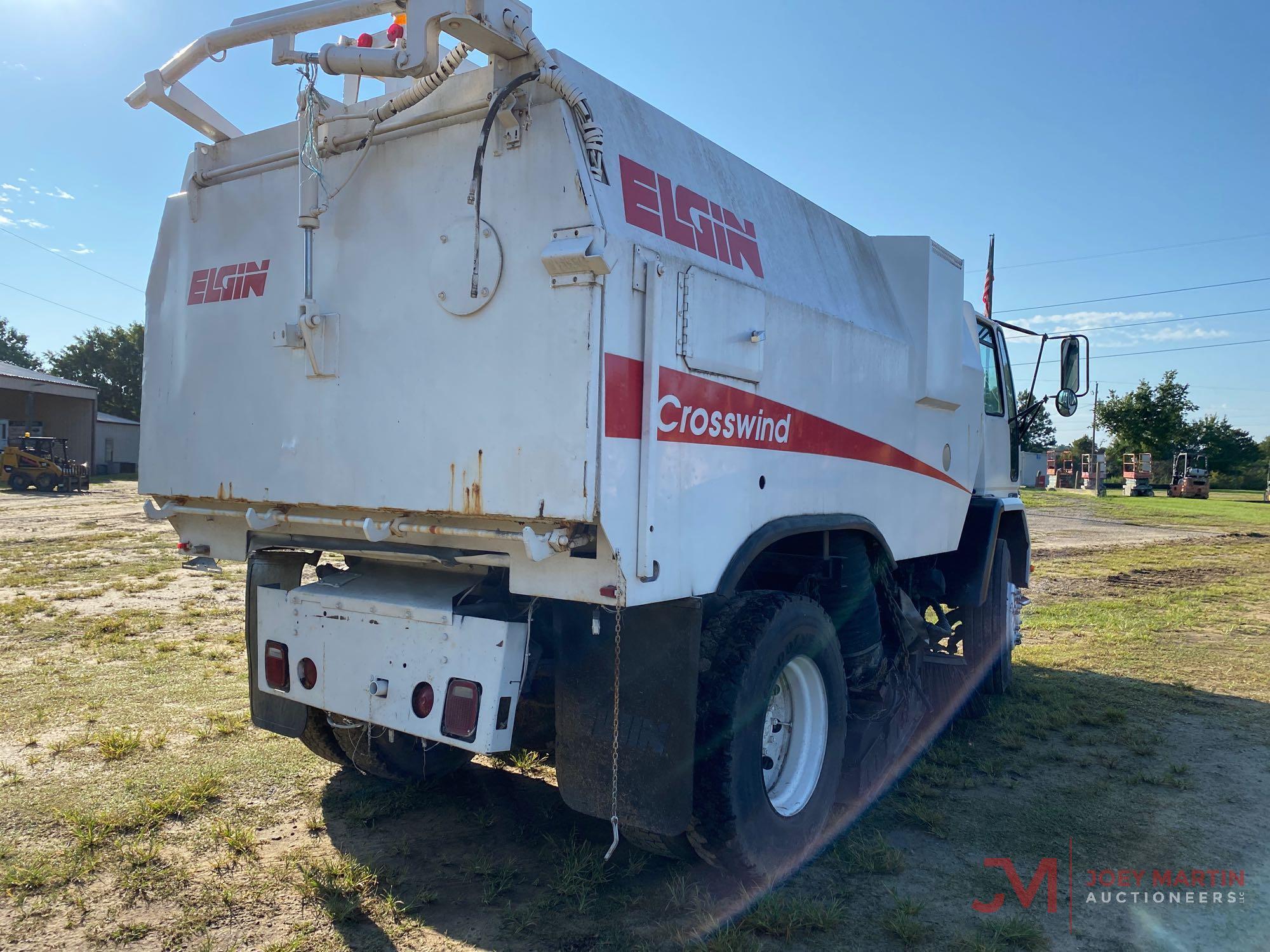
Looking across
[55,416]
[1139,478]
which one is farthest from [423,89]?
[1139,478]

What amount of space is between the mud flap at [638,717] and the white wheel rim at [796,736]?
2.27 ft

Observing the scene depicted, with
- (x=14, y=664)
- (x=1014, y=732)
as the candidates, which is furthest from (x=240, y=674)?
(x=1014, y=732)

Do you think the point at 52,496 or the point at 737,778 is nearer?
the point at 737,778

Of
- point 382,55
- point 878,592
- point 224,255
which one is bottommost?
point 878,592

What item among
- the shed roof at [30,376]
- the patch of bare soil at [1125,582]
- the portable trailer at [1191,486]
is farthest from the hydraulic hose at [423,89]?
the portable trailer at [1191,486]

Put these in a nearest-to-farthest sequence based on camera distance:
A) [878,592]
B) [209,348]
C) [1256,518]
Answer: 1. [209,348]
2. [878,592]
3. [1256,518]

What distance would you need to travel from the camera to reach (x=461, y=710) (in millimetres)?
3094

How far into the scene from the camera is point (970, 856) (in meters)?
3.89

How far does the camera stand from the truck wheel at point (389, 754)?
13.4ft

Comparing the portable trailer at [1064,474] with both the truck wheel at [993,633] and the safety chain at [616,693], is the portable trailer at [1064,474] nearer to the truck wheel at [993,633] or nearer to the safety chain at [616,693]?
the truck wheel at [993,633]

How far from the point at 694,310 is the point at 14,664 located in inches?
244

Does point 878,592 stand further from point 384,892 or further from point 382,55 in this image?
point 382,55

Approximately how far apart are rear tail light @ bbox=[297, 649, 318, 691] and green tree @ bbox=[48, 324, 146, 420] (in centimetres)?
6242

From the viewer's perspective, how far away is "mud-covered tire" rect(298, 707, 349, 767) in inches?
163
